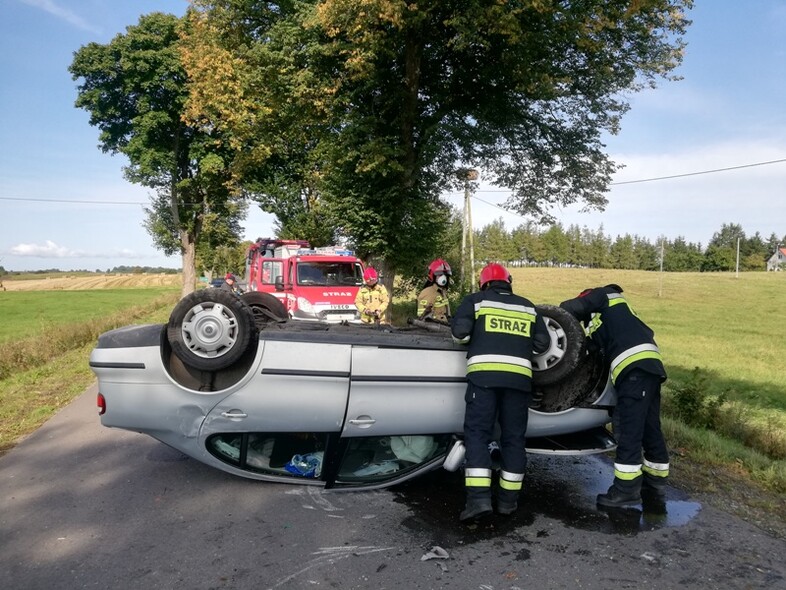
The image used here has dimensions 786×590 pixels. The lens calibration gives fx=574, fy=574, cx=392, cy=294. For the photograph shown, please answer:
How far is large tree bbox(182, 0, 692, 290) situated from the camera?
12711 mm

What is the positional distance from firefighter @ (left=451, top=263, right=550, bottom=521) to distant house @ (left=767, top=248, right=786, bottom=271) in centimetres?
13262

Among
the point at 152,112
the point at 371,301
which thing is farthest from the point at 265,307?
the point at 152,112

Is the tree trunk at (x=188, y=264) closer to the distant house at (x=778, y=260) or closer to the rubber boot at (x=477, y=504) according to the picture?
the rubber boot at (x=477, y=504)

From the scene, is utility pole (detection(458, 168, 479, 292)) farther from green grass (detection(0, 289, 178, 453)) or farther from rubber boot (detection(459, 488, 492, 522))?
rubber boot (detection(459, 488, 492, 522))

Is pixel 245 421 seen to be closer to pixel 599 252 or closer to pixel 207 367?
pixel 207 367

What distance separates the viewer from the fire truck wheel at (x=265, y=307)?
587 centimetres

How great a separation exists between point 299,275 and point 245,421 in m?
8.47

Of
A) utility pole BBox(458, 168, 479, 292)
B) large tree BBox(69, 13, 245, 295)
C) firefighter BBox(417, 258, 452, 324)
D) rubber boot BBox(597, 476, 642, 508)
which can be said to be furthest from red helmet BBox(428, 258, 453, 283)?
large tree BBox(69, 13, 245, 295)

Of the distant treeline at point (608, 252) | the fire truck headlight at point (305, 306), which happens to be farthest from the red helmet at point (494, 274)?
the distant treeline at point (608, 252)

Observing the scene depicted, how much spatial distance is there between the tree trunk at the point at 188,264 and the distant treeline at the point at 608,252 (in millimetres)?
86186

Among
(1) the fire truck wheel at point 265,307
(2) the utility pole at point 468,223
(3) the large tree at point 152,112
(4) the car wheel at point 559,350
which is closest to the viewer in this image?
(4) the car wheel at point 559,350

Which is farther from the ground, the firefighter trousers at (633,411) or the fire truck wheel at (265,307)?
the fire truck wheel at (265,307)

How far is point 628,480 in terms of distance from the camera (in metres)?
4.08

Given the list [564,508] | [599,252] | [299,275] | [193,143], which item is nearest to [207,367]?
[564,508]
